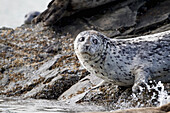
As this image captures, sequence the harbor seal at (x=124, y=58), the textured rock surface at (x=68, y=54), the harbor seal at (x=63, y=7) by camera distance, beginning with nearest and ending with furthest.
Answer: the harbor seal at (x=124, y=58)
the textured rock surface at (x=68, y=54)
the harbor seal at (x=63, y=7)

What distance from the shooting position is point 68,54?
11.0m

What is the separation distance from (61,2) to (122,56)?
7238 millimetres

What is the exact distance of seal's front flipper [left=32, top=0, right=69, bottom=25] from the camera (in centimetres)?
1319

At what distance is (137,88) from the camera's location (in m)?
6.12

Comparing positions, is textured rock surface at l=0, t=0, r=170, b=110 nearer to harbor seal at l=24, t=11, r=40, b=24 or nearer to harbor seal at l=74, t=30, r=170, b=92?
harbor seal at l=74, t=30, r=170, b=92

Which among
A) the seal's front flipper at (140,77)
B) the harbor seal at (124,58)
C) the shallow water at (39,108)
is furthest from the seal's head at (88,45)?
the shallow water at (39,108)

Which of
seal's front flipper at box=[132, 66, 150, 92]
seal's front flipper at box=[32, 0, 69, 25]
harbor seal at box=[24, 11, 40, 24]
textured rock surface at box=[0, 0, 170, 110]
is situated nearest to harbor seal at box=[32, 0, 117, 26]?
seal's front flipper at box=[32, 0, 69, 25]

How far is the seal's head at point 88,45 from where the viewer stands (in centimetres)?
618

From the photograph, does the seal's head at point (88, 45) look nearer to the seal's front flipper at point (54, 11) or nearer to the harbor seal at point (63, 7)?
the harbor seal at point (63, 7)

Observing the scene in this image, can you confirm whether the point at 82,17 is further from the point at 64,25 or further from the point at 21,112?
the point at 21,112

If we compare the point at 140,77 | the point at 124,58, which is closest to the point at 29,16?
the point at 124,58

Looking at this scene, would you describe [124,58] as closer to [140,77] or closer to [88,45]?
[140,77]

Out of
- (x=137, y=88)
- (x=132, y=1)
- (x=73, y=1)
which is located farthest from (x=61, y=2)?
(x=137, y=88)

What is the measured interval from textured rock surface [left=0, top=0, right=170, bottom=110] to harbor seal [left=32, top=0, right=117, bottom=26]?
37 centimetres
